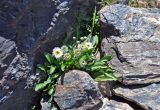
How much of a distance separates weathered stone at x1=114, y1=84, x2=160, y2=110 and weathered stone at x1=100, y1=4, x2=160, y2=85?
86 millimetres

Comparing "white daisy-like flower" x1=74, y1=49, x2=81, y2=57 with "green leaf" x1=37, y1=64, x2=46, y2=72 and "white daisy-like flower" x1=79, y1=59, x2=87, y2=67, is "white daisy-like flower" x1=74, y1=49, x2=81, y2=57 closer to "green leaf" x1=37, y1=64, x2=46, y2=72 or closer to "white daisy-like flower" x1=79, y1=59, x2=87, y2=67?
"white daisy-like flower" x1=79, y1=59, x2=87, y2=67

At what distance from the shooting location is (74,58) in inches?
193

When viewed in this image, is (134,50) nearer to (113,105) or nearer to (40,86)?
(113,105)

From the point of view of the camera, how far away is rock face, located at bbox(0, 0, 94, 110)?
14.7ft

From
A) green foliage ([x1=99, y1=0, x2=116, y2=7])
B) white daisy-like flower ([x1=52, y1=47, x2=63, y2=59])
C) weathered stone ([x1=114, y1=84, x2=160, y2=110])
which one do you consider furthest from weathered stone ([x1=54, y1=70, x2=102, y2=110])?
green foliage ([x1=99, y1=0, x2=116, y2=7])

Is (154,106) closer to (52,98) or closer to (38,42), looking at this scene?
(52,98)

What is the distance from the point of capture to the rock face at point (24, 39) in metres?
4.47

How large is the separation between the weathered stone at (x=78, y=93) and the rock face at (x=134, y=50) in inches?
15.9

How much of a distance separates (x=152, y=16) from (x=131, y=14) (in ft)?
0.91

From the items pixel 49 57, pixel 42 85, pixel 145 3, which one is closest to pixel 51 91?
pixel 42 85

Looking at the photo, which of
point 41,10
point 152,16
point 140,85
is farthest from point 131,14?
point 41,10

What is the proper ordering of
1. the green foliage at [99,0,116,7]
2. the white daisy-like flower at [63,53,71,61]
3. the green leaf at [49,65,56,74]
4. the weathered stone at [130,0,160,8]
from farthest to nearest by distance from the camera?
the weathered stone at [130,0,160,8]
the green foliage at [99,0,116,7]
the white daisy-like flower at [63,53,71,61]
the green leaf at [49,65,56,74]

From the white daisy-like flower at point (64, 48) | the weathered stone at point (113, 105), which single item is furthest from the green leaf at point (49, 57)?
the weathered stone at point (113, 105)

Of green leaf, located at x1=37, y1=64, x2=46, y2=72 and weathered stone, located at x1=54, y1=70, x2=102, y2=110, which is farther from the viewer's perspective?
green leaf, located at x1=37, y1=64, x2=46, y2=72
